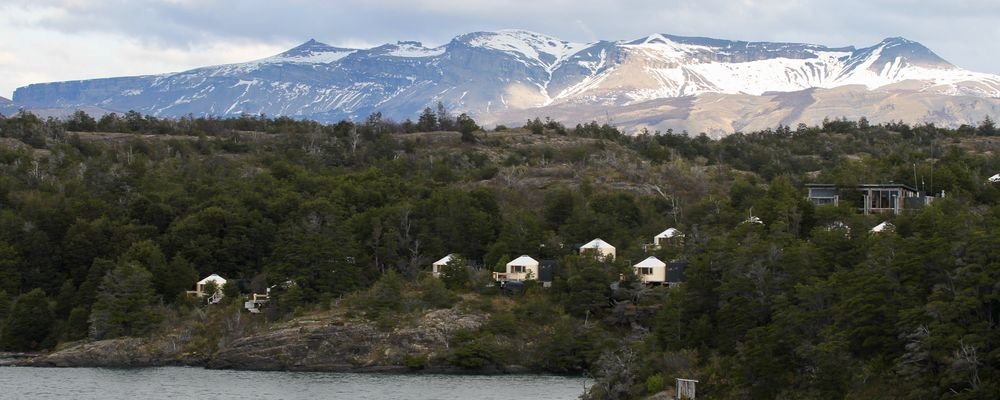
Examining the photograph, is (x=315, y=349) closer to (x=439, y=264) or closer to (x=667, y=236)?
(x=439, y=264)

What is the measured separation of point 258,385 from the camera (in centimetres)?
8075

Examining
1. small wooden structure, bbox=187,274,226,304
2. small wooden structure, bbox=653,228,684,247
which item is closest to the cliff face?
small wooden structure, bbox=187,274,226,304

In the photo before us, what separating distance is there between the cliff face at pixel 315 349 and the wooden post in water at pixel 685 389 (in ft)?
81.1

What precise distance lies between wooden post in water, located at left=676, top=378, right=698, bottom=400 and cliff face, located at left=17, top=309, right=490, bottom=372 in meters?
24.7

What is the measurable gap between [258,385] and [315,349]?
987 centimetres

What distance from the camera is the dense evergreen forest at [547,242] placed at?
203 ft

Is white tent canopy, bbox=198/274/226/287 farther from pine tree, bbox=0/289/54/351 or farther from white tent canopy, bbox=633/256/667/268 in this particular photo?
white tent canopy, bbox=633/256/667/268

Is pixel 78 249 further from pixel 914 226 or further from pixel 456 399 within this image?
pixel 914 226

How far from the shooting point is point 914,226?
8231cm

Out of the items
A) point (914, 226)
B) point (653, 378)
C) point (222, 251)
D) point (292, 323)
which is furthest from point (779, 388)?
point (222, 251)

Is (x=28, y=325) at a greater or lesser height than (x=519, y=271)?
lesser

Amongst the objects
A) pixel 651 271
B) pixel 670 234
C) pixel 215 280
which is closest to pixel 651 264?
pixel 651 271

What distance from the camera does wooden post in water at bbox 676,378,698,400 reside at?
6450 cm

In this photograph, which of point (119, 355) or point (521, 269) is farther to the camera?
point (521, 269)
